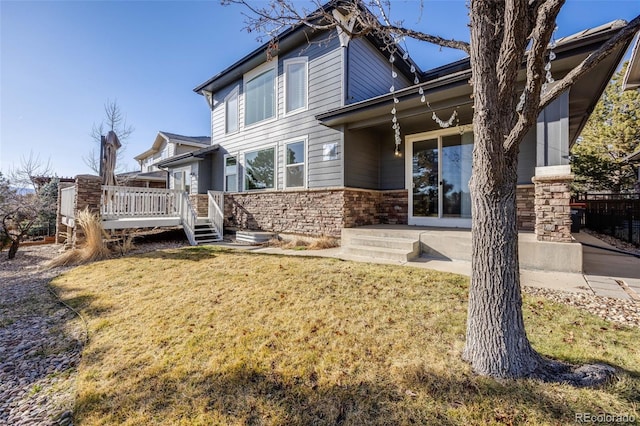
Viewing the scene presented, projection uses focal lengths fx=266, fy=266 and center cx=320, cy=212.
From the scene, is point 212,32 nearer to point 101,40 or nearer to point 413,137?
point 101,40

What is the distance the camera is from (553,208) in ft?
14.1

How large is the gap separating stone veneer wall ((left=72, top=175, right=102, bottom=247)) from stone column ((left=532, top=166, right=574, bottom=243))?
1010cm

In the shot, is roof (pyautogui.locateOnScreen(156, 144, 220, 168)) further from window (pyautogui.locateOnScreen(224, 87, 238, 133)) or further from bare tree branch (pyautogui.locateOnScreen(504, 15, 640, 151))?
bare tree branch (pyautogui.locateOnScreen(504, 15, 640, 151))

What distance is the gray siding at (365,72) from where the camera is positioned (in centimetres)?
769

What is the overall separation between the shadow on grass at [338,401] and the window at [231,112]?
10199 mm

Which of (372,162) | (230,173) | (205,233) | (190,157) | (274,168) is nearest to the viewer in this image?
(372,162)

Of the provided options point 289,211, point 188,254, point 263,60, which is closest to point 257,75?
point 263,60

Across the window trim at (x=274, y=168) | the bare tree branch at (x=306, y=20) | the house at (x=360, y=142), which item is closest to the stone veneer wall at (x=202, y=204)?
the house at (x=360, y=142)

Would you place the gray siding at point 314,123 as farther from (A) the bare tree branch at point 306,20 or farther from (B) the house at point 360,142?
(A) the bare tree branch at point 306,20

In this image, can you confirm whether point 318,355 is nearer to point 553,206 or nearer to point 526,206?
point 553,206

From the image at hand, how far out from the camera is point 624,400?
5.42 ft

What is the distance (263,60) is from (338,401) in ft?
33.9

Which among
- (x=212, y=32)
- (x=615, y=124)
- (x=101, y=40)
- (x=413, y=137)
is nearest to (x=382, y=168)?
(x=413, y=137)

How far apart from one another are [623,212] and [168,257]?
1282 cm
